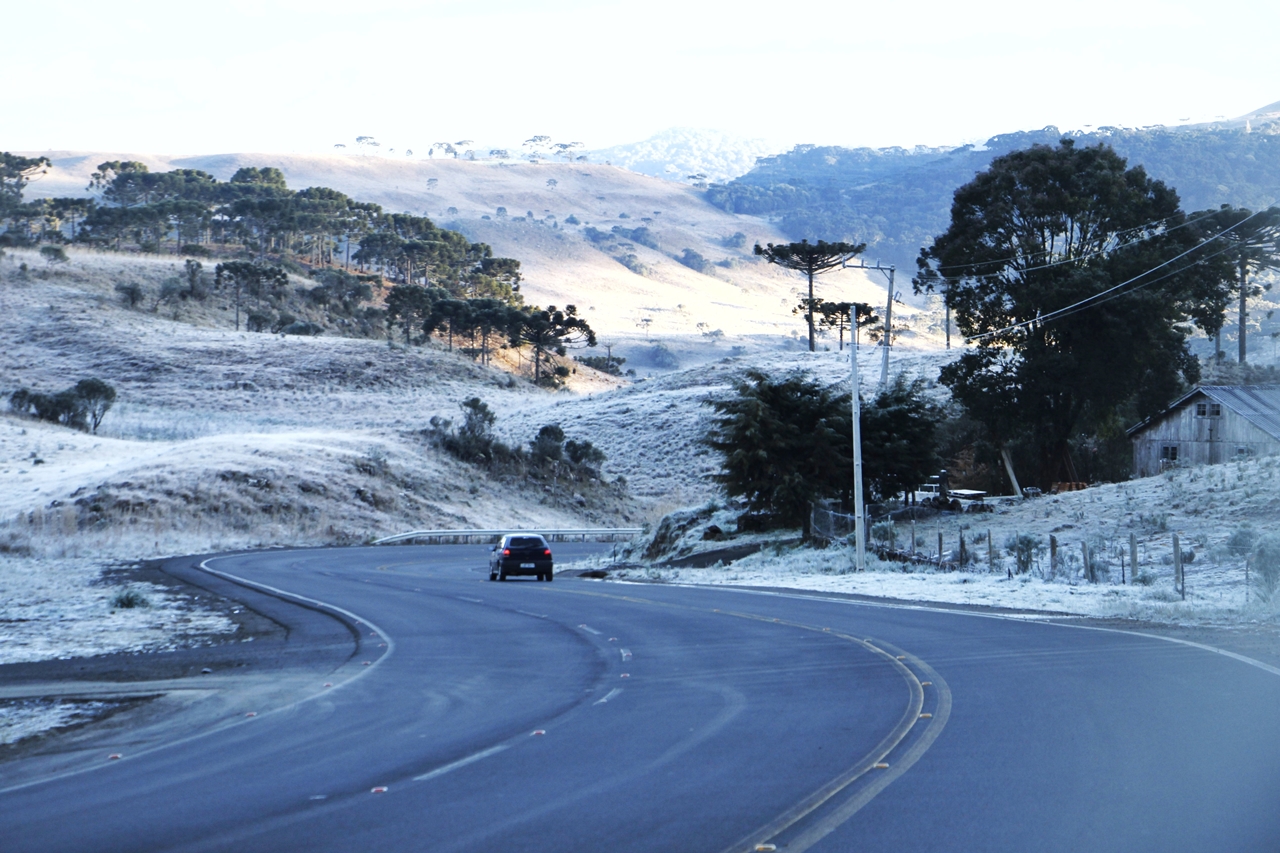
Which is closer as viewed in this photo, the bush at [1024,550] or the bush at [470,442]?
the bush at [1024,550]

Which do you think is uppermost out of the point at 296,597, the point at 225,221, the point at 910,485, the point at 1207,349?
the point at 225,221

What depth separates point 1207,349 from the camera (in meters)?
136

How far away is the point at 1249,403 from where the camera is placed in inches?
1945

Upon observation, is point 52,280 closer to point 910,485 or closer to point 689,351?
point 689,351

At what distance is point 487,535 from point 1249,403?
35927mm

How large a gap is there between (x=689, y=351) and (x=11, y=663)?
151 m

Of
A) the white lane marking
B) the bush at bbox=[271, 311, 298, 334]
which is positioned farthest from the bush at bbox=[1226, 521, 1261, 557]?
the bush at bbox=[271, 311, 298, 334]

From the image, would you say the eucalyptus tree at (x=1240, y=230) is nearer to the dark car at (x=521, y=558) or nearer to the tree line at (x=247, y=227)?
the dark car at (x=521, y=558)

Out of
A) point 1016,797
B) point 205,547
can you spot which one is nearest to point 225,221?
point 205,547

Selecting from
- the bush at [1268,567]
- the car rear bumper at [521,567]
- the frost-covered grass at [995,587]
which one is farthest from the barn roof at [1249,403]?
the bush at [1268,567]

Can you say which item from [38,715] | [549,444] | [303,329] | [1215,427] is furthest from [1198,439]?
[303,329]

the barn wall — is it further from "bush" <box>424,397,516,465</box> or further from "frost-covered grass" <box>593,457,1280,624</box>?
"bush" <box>424,397,516,465</box>

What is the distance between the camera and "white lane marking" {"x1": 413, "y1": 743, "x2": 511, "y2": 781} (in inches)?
345

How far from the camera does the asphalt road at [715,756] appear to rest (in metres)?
7.06
